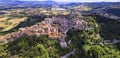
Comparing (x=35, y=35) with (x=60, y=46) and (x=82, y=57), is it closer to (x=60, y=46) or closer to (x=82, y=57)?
(x=60, y=46)

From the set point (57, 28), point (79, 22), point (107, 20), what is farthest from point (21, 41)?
point (107, 20)

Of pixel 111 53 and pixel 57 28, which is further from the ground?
pixel 57 28

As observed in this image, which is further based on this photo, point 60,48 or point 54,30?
point 54,30

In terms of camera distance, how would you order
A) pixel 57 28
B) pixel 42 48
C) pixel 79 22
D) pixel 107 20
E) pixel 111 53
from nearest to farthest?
1. pixel 42 48
2. pixel 111 53
3. pixel 57 28
4. pixel 79 22
5. pixel 107 20

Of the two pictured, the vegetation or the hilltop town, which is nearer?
the vegetation

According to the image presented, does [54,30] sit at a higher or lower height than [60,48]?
higher

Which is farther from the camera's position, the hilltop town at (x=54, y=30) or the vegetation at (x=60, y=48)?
the hilltop town at (x=54, y=30)

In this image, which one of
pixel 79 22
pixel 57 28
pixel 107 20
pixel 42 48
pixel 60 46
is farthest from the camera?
pixel 107 20

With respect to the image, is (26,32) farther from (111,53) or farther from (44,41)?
(111,53)

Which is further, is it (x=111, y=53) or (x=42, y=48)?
(x=111, y=53)
